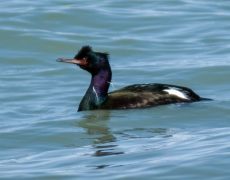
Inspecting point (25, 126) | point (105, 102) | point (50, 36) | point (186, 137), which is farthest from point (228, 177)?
point (50, 36)

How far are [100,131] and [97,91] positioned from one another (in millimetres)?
1924

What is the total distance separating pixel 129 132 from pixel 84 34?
26.3 ft

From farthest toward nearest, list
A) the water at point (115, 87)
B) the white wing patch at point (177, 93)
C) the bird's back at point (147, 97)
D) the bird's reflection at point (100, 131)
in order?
the white wing patch at point (177, 93)
the bird's back at point (147, 97)
the bird's reflection at point (100, 131)
the water at point (115, 87)

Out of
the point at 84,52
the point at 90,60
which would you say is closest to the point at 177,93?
the point at 90,60

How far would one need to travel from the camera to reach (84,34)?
2097 cm

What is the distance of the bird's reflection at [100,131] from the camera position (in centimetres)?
1178

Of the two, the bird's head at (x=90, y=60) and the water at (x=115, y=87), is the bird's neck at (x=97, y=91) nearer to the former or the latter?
the bird's head at (x=90, y=60)

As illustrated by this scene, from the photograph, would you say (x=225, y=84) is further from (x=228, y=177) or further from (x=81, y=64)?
(x=228, y=177)

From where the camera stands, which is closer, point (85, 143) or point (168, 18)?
point (85, 143)

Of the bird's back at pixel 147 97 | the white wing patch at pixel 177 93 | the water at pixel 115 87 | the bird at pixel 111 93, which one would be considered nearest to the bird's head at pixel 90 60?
the bird at pixel 111 93

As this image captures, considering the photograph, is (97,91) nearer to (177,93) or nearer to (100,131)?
(177,93)

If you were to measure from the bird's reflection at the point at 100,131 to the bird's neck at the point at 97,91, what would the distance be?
0.19 metres

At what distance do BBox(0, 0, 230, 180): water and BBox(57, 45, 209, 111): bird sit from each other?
0.19 meters

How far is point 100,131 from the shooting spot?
44.2 ft
